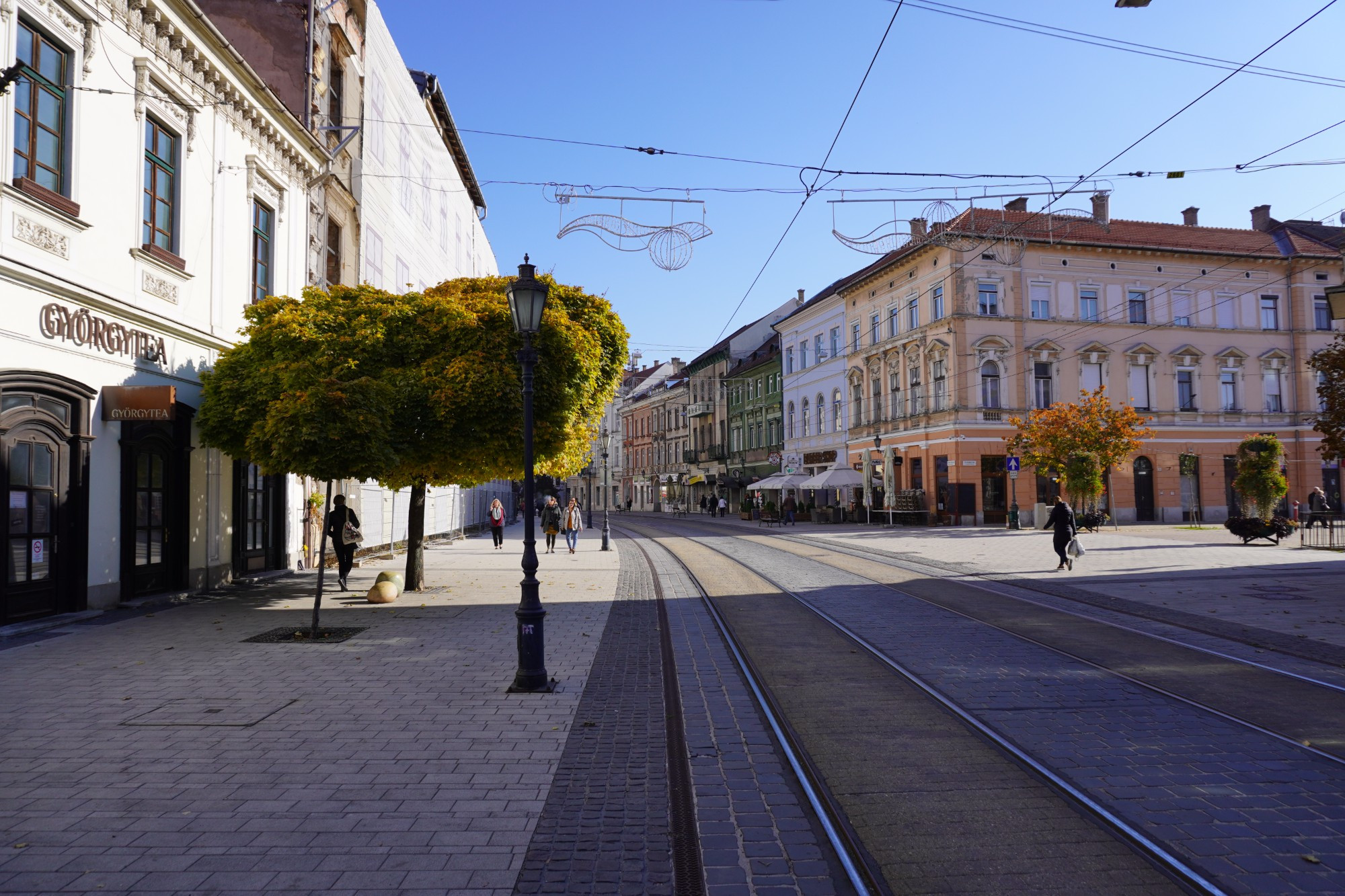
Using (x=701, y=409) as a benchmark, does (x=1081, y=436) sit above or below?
below

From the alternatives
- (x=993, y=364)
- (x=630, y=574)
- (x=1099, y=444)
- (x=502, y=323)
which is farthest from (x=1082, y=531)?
(x=502, y=323)

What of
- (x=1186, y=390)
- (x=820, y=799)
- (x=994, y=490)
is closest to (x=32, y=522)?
(x=820, y=799)

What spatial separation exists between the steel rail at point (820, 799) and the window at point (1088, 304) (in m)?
37.7

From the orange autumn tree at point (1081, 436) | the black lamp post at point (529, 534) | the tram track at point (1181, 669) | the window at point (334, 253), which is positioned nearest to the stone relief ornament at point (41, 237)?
the black lamp post at point (529, 534)

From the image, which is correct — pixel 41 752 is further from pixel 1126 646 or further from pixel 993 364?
pixel 993 364

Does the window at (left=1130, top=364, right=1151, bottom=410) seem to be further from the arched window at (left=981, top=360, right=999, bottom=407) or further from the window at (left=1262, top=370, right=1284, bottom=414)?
the arched window at (left=981, top=360, right=999, bottom=407)

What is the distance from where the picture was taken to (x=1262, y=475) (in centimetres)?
2725

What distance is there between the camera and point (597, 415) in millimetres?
15539

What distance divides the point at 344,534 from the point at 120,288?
17.1ft

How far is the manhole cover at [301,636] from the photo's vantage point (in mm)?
10539

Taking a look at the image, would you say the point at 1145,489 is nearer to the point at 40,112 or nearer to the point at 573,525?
the point at 573,525

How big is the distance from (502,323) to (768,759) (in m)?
9.16

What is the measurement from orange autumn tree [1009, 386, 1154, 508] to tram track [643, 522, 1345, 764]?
19.2 m

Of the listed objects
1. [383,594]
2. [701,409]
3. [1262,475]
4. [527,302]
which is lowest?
[383,594]
